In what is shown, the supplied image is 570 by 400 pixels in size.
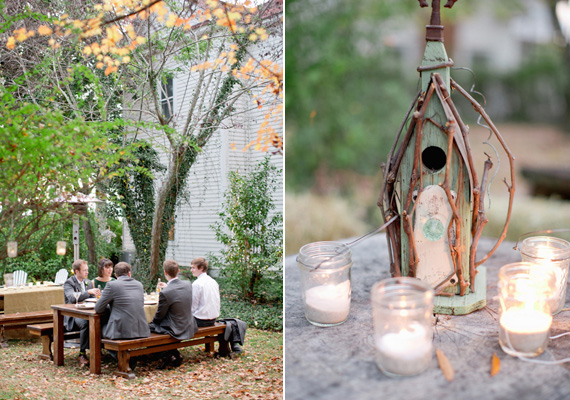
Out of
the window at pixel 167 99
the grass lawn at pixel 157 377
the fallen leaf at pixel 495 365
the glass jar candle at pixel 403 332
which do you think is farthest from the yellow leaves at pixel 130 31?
the fallen leaf at pixel 495 365

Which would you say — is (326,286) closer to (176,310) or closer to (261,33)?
(176,310)

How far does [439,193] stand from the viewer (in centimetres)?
182

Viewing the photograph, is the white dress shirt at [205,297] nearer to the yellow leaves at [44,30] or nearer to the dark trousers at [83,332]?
the dark trousers at [83,332]

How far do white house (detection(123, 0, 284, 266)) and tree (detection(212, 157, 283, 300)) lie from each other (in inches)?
1.7

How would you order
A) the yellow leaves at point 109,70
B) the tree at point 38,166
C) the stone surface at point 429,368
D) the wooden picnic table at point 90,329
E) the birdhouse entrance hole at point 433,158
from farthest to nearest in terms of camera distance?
Answer: the yellow leaves at point 109,70
the wooden picnic table at point 90,329
the tree at point 38,166
the birdhouse entrance hole at point 433,158
the stone surface at point 429,368

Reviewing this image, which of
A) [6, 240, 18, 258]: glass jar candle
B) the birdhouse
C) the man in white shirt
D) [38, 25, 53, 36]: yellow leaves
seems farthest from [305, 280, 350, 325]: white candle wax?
[38, 25, 53, 36]: yellow leaves

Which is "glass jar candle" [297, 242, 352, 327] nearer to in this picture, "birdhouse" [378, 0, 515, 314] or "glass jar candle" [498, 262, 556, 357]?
"birdhouse" [378, 0, 515, 314]

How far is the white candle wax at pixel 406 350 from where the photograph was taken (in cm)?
139

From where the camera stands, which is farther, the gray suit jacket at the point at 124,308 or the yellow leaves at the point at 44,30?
the gray suit jacket at the point at 124,308

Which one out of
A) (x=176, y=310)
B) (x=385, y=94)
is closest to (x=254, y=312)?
(x=176, y=310)

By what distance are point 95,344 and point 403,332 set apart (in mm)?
1909

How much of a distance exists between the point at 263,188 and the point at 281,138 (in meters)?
0.28

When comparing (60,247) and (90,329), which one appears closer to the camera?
(60,247)

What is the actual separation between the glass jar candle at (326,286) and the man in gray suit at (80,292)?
1452 millimetres
